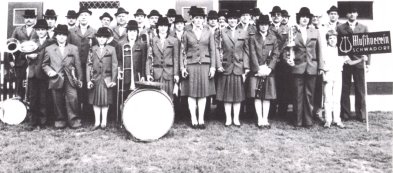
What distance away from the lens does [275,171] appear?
5.01 m

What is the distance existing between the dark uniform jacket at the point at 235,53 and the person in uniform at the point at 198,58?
24 centimetres

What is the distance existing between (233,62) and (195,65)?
27.2 inches

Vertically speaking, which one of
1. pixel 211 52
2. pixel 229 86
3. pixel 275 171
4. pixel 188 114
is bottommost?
pixel 275 171

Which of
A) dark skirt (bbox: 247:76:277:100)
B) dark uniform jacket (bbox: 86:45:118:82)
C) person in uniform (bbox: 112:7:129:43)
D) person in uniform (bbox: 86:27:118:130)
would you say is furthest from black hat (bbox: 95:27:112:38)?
dark skirt (bbox: 247:76:277:100)

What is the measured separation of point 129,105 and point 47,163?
4.91 feet

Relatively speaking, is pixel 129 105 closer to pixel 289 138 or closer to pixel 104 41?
pixel 104 41

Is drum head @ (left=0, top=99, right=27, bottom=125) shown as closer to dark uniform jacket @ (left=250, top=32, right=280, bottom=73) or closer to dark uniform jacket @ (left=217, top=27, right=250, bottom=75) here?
dark uniform jacket @ (left=217, top=27, right=250, bottom=75)

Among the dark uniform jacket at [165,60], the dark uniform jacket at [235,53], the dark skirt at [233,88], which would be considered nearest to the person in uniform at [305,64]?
the dark uniform jacket at [235,53]

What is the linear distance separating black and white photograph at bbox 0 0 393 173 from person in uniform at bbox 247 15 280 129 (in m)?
0.02

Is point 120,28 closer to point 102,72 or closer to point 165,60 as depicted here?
point 102,72

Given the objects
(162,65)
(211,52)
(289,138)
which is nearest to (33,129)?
(162,65)

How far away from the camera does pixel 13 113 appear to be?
24.9 ft

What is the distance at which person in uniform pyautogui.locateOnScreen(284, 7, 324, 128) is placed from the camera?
7.19 meters

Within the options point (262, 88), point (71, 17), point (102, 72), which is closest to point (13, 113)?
point (102, 72)
